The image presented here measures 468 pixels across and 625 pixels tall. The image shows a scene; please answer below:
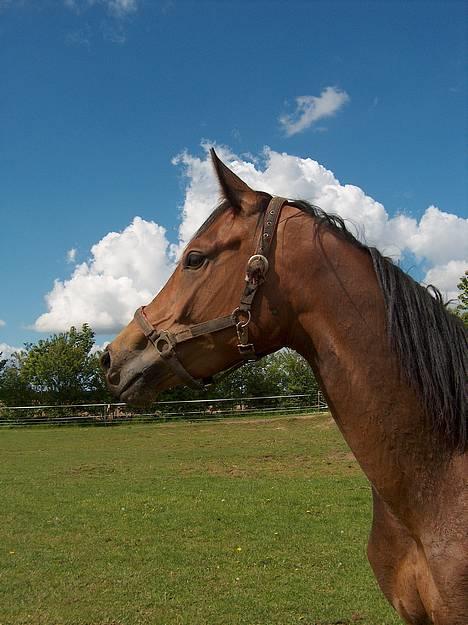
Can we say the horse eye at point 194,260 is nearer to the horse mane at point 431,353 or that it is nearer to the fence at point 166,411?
the horse mane at point 431,353

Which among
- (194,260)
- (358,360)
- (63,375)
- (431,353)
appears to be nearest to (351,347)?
(358,360)

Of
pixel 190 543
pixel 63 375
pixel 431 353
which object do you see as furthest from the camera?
pixel 63 375

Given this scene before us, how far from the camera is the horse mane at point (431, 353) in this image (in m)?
2.12

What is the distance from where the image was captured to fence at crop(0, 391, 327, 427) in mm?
37594

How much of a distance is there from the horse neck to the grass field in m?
4.09

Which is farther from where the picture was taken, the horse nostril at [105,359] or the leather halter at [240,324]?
the horse nostril at [105,359]

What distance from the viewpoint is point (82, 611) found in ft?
19.0

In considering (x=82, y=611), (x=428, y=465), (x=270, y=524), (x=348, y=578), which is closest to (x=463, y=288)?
(x=270, y=524)

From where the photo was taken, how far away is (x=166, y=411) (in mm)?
38438

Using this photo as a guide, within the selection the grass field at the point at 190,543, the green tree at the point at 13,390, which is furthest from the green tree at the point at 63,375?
the grass field at the point at 190,543

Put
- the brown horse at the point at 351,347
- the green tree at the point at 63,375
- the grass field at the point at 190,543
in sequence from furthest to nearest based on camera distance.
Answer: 1. the green tree at the point at 63,375
2. the grass field at the point at 190,543
3. the brown horse at the point at 351,347

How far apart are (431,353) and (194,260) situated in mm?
1076

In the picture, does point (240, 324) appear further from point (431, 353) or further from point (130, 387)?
point (431, 353)

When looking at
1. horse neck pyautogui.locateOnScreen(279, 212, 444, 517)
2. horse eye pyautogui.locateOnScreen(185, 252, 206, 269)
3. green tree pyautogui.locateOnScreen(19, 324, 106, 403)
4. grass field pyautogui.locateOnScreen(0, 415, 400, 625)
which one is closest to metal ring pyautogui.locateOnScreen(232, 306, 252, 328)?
horse neck pyautogui.locateOnScreen(279, 212, 444, 517)
